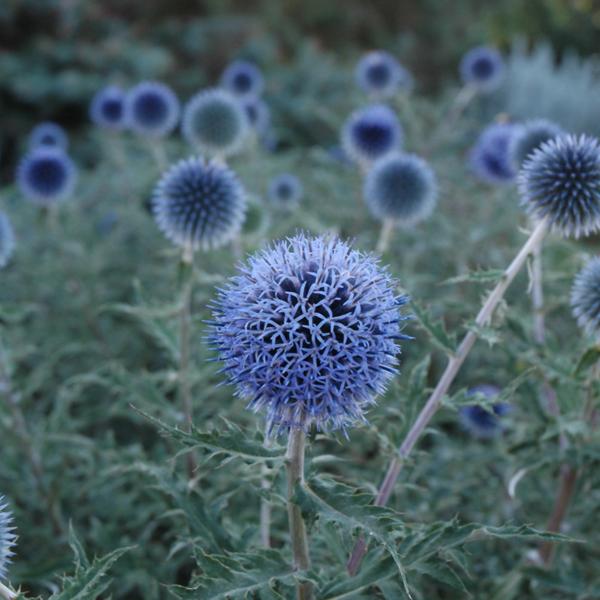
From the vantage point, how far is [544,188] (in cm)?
247

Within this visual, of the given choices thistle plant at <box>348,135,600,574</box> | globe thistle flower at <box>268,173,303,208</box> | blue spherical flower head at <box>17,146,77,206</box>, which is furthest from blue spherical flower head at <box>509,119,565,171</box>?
blue spherical flower head at <box>17,146,77,206</box>

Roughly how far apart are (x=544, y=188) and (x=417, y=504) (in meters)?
1.59

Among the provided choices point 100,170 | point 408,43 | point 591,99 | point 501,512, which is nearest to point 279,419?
point 501,512

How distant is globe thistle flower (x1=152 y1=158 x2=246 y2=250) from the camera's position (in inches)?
127

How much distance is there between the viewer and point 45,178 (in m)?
4.66

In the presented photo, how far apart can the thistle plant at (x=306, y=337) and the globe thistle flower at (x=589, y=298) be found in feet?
3.27

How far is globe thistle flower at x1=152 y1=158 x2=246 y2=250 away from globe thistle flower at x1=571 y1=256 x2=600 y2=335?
5.22 ft

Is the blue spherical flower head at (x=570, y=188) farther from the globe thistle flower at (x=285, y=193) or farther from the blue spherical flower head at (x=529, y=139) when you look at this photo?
the globe thistle flower at (x=285, y=193)

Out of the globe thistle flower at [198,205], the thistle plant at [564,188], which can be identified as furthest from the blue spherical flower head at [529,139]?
the globe thistle flower at [198,205]

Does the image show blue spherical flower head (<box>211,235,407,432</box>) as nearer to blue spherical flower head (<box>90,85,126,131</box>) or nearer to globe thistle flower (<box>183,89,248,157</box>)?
globe thistle flower (<box>183,89,248,157</box>)

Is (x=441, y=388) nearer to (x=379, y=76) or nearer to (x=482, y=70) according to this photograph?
(x=379, y=76)

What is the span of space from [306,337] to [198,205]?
5.66 ft

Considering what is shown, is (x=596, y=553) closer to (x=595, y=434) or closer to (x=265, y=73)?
(x=595, y=434)

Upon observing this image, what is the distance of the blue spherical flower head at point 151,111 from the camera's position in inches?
202
